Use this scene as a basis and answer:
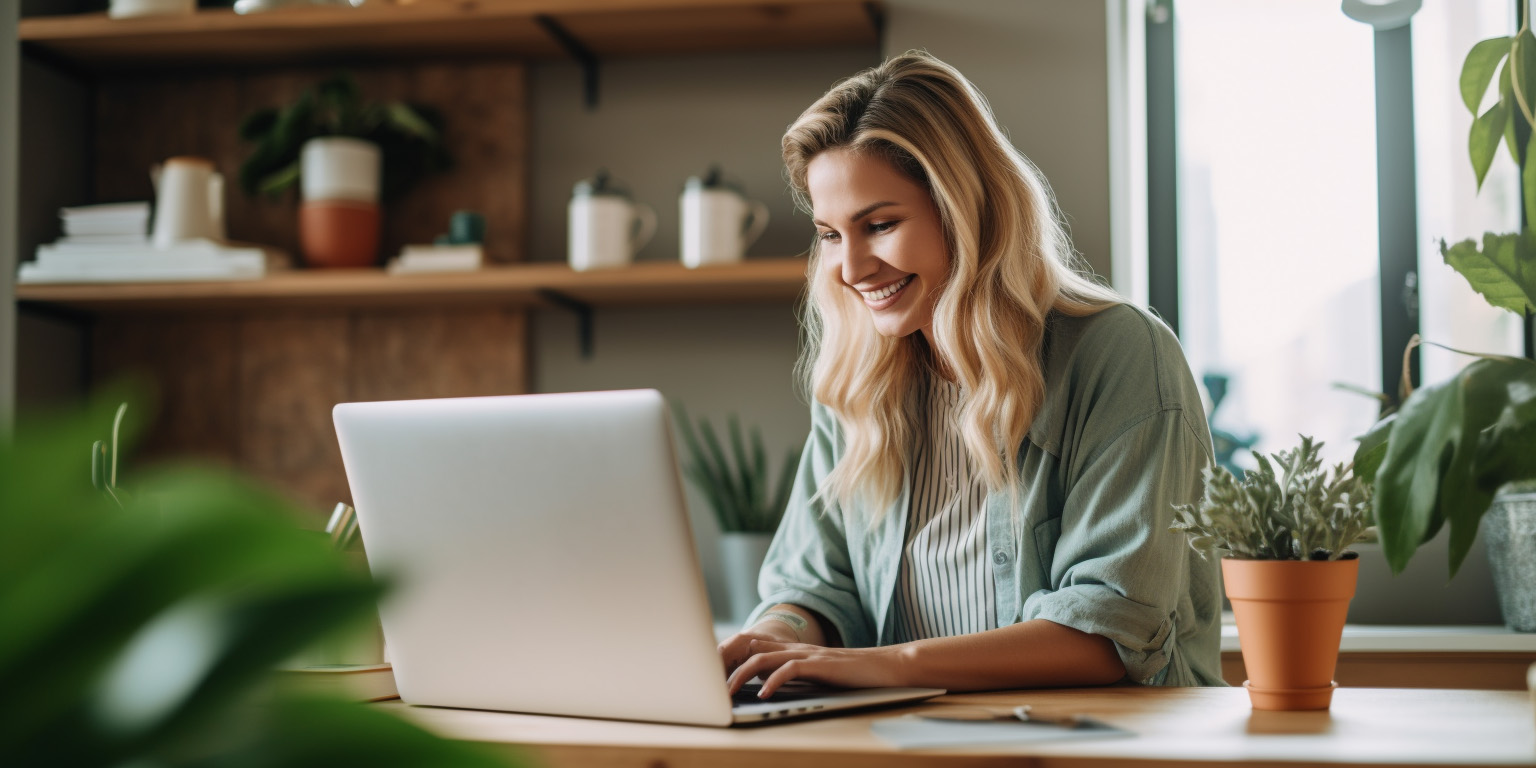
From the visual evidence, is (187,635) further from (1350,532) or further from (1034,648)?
(1034,648)

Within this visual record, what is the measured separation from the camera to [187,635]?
0.18 m

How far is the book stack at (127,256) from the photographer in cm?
243

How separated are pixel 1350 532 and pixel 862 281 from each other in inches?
28.5

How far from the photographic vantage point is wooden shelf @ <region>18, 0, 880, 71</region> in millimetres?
2359

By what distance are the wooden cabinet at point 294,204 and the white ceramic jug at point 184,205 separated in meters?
0.12

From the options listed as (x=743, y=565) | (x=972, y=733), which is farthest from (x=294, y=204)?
(x=972, y=733)

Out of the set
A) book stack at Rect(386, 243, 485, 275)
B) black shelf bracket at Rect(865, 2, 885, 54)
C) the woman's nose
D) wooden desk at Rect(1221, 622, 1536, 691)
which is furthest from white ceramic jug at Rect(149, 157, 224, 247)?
wooden desk at Rect(1221, 622, 1536, 691)

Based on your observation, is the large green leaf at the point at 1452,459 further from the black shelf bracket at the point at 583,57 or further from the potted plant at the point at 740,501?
the black shelf bracket at the point at 583,57

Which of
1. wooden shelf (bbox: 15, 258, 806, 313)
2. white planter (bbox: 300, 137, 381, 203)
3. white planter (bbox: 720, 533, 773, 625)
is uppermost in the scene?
white planter (bbox: 300, 137, 381, 203)

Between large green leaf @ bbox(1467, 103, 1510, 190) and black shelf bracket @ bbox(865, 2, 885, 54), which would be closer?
large green leaf @ bbox(1467, 103, 1510, 190)

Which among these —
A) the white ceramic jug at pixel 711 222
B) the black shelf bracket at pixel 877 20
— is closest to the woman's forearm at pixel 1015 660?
the white ceramic jug at pixel 711 222

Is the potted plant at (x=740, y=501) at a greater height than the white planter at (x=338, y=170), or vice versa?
the white planter at (x=338, y=170)

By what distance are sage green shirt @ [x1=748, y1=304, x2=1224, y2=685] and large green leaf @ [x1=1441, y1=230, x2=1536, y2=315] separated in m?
0.37

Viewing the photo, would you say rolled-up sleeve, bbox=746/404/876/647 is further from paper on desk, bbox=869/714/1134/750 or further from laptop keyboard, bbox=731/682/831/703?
paper on desk, bbox=869/714/1134/750
